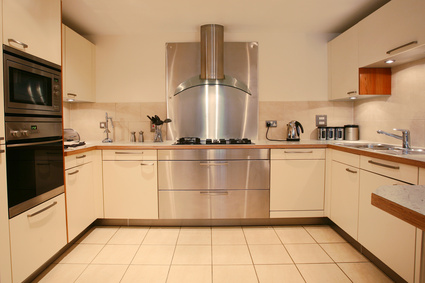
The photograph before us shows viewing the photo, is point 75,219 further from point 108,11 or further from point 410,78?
point 410,78

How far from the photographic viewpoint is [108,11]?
2.45 metres

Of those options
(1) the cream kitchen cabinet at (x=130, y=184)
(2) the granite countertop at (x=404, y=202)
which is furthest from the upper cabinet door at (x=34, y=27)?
(2) the granite countertop at (x=404, y=202)

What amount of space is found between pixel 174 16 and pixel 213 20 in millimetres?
423

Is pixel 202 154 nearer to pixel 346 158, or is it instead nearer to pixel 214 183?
pixel 214 183

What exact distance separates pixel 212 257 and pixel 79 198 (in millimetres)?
1281

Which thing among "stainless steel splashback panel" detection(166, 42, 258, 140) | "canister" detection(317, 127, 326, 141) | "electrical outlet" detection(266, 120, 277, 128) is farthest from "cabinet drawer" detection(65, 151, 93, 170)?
"canister" detection(317, 127, 326, 141)

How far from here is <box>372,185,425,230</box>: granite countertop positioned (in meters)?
0.63

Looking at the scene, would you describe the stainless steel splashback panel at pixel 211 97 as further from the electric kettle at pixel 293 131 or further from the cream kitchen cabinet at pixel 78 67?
the cream kitchen cabinet at pixel 78 67

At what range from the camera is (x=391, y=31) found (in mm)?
1981

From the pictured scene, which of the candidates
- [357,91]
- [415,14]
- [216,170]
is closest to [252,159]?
[216,170]

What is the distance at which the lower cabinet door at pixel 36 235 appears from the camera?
4.82ft

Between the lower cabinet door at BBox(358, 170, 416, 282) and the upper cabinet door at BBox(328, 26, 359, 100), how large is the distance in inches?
42.0

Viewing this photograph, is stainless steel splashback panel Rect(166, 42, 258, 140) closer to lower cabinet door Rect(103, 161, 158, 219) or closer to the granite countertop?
lower cabinet door Rect(103, 161, 158, 219)

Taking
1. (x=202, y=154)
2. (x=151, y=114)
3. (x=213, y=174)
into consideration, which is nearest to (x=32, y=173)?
(x=202, y=154)
